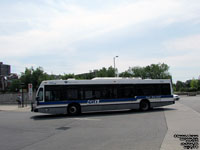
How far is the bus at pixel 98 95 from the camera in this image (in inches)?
691

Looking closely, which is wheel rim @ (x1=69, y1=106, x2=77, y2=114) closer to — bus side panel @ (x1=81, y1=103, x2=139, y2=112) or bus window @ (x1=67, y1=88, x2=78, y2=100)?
bus side panel @ (x1=81, y1=103, x2=139, y2=112)

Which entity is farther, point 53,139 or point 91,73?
point 91,73

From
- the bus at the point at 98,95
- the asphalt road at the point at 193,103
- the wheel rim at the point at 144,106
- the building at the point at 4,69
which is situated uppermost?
the building at the point at 4,69

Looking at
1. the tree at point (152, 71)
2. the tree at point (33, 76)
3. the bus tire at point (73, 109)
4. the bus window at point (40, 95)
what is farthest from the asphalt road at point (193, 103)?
the tree at point (152, 71)

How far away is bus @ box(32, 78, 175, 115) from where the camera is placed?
57.6 ft

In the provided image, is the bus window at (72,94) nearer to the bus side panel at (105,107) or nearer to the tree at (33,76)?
the bus side panel at (105,107)

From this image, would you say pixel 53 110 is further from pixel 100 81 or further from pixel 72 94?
pixel 100 81

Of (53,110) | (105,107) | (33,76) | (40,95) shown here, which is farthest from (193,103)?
(33,76)

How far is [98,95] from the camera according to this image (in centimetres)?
1873

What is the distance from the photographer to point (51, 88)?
58.1 feet

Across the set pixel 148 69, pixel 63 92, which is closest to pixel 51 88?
pixel 63 92

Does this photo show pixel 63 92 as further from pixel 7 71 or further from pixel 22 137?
pixel 7 71

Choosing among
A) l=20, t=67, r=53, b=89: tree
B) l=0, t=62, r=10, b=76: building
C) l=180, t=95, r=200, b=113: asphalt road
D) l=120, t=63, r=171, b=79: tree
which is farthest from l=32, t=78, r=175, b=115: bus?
l=0, t=62, r=10, b=76: building

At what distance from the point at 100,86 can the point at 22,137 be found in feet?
32.2
